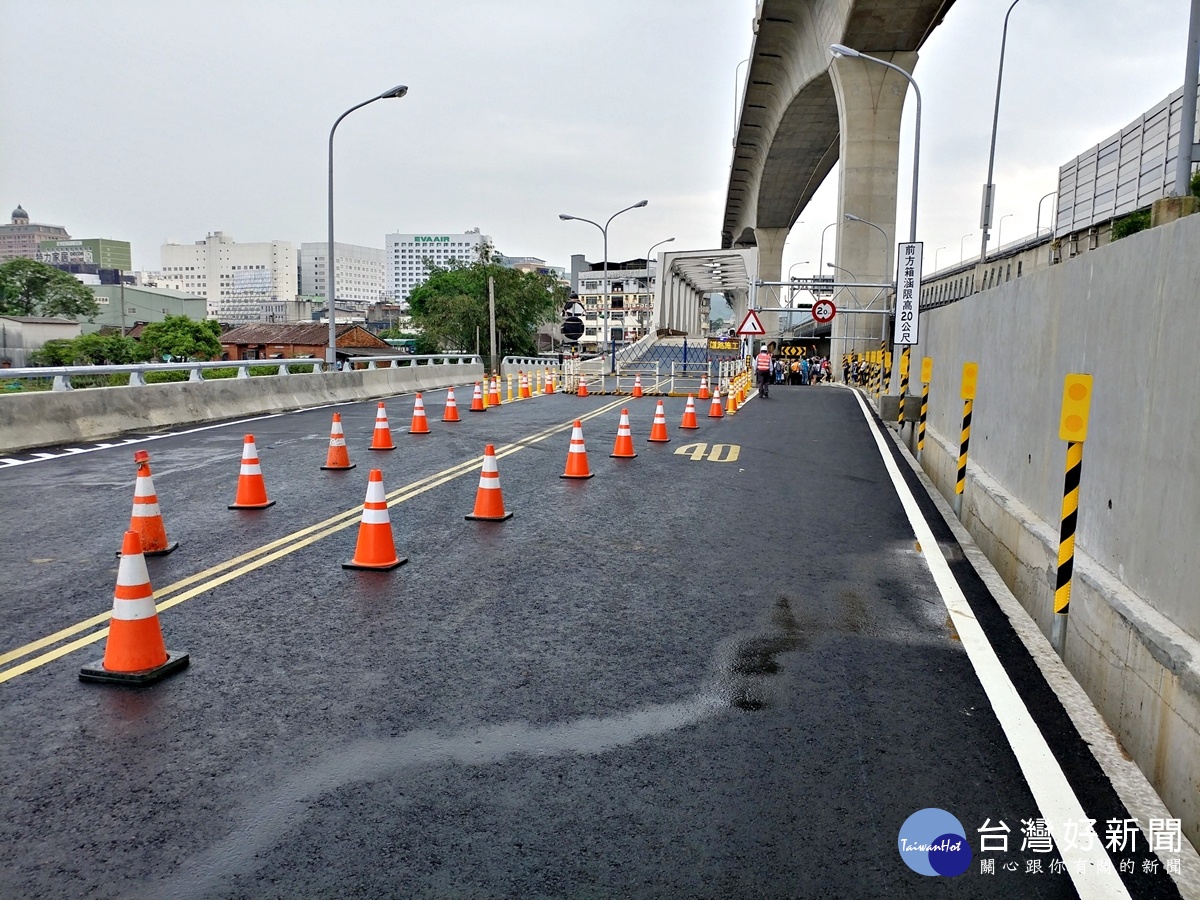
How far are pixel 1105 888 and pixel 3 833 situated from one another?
3853 mm

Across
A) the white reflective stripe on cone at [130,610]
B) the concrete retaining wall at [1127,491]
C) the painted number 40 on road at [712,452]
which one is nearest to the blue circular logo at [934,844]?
the concrete retaining wall at [1127,491]

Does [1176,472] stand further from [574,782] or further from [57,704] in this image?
[57,704]

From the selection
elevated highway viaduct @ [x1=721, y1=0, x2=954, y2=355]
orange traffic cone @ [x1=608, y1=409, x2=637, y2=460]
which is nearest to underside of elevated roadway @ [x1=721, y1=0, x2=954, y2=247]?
elevated highway viaduct @ [x1=721, y1=0, x2=954, y2=355]

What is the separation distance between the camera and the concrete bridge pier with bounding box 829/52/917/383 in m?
44.9

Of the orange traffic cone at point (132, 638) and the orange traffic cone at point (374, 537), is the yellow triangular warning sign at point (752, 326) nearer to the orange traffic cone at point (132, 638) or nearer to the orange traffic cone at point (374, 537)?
the orange traffic cone at point (374, 537)

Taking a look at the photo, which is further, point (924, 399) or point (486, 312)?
point (486, 312)

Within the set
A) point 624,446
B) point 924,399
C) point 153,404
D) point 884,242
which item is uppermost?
point 884,242

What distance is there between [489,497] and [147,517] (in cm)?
312

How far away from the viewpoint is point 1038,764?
412cm

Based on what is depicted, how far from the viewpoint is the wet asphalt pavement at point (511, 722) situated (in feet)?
11.0

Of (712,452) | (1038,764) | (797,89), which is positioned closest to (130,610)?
(1038,764)

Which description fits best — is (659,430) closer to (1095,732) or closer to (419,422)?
(419,422)

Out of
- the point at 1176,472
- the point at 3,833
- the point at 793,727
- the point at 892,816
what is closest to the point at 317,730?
the point at 3,833

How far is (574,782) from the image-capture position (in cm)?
395
